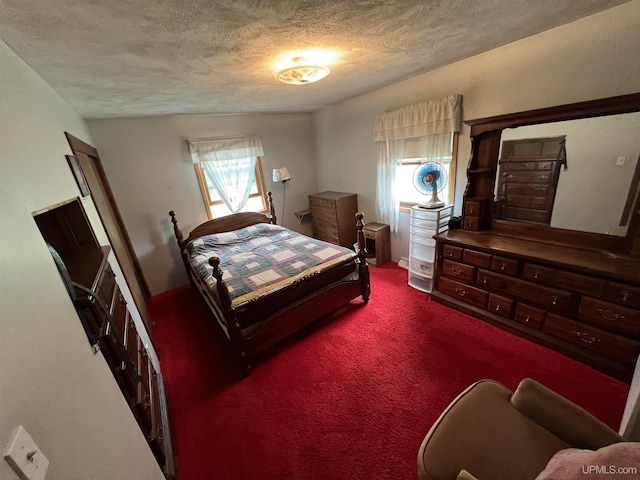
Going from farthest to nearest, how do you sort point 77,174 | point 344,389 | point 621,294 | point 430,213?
point 430,213, point 344,389, point 77,174, point 621,294

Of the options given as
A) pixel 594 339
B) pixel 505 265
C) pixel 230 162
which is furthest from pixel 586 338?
pixel 230 162

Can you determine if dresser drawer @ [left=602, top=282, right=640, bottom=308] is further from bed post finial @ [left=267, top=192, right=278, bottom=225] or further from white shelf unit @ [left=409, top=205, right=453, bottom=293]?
bed post finial @ [left=267, top=192, right=278, bottom=225]

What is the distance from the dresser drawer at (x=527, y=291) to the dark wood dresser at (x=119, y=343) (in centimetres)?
263

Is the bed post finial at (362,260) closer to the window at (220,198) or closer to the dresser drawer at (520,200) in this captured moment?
the dresser drawer at (520,200)

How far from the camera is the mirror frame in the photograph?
5.60 ft

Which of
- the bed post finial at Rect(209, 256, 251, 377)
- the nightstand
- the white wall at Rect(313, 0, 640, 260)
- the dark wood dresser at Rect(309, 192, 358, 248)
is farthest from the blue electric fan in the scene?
the bed post finial at Rect(209, 256, 251, 377)

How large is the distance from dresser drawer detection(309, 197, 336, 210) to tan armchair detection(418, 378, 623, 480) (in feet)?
9.73

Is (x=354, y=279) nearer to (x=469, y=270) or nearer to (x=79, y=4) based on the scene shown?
(x=469, y=270)

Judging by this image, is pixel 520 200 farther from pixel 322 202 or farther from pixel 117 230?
pixel 117 230

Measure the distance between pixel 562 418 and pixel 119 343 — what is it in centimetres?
200

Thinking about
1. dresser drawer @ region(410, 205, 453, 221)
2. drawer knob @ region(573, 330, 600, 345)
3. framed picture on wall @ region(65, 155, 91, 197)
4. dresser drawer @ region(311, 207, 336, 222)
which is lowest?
drawer knob @ region(573, 330, 600, 345)

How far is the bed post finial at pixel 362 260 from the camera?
2.65 metres

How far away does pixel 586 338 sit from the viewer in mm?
1805

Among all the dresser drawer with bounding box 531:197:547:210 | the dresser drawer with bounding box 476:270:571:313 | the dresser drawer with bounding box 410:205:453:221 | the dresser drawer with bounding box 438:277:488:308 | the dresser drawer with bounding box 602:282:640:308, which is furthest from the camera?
the dresser drawer with bounding box 410:205:453:221
